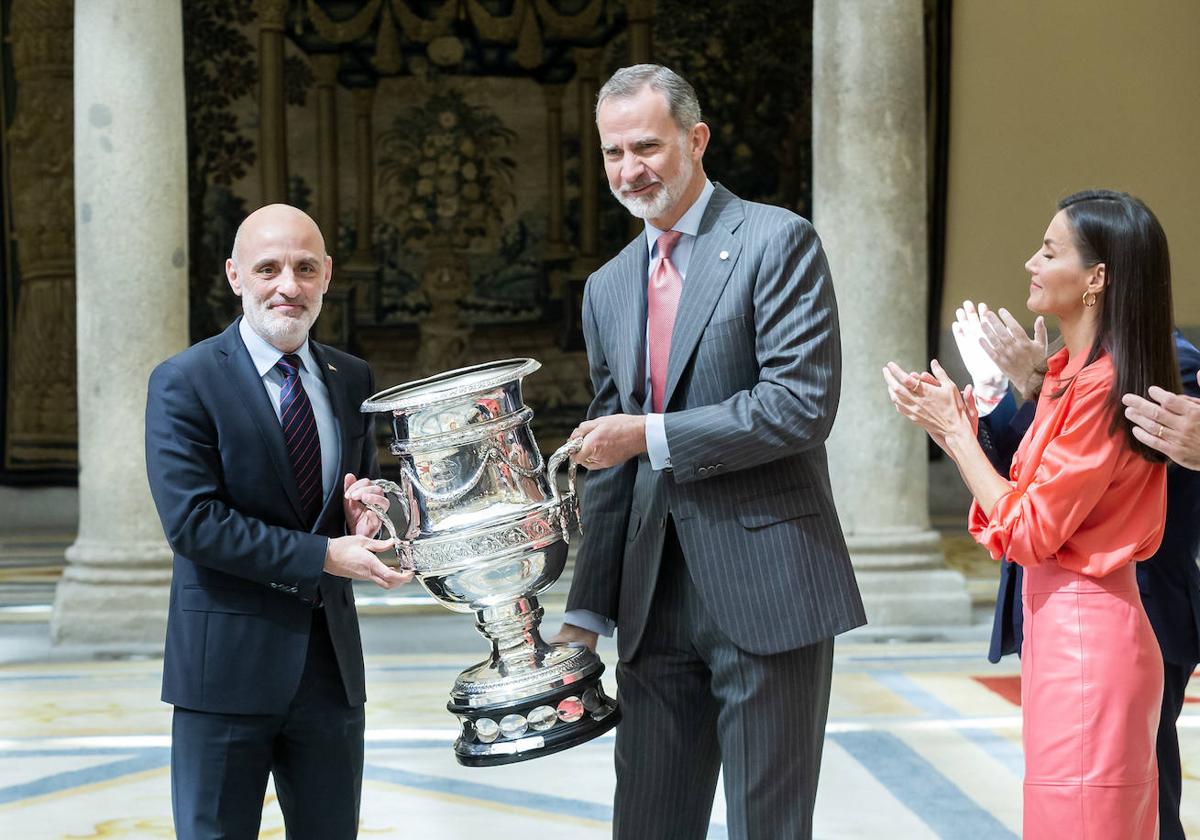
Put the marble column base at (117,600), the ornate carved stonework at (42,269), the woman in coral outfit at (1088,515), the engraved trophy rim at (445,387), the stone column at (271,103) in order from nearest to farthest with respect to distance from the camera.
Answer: the engraved trophy rim at (445,387)
the woman in coral outfit at (1088,515)
the marble column base at (117,600)
the ornate carved stonework at (42,269)
the stone column at (271,103)

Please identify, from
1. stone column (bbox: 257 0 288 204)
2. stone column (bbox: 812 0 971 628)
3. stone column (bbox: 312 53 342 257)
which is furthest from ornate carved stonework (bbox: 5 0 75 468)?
stone column (bbox: 812 0 971 628)

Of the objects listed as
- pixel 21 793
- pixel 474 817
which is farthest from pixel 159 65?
pixel 474 817

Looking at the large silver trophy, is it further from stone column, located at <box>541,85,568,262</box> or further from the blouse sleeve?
stone column, located at <box>541,85,568,262</box>

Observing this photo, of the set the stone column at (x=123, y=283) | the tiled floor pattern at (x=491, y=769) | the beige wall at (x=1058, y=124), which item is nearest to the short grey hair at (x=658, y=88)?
the tiled floor pattern at (x=491, y=769)

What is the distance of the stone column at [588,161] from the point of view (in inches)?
588

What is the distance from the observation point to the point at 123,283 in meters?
7.96

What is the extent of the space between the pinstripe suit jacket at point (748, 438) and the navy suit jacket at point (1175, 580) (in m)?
0.73

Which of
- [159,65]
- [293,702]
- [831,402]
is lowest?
[293,702]

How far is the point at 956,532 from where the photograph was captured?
41.6 feet

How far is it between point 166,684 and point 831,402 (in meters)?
1.39

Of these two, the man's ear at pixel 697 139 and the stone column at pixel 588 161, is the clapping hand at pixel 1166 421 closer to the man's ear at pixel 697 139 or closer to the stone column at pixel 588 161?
the man's ear at pixel 697 139

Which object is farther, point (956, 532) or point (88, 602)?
point (956, 532)

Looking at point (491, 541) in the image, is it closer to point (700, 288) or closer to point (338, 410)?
point (338, 410)

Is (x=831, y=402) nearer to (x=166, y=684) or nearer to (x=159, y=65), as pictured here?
(x=166, y=684)
